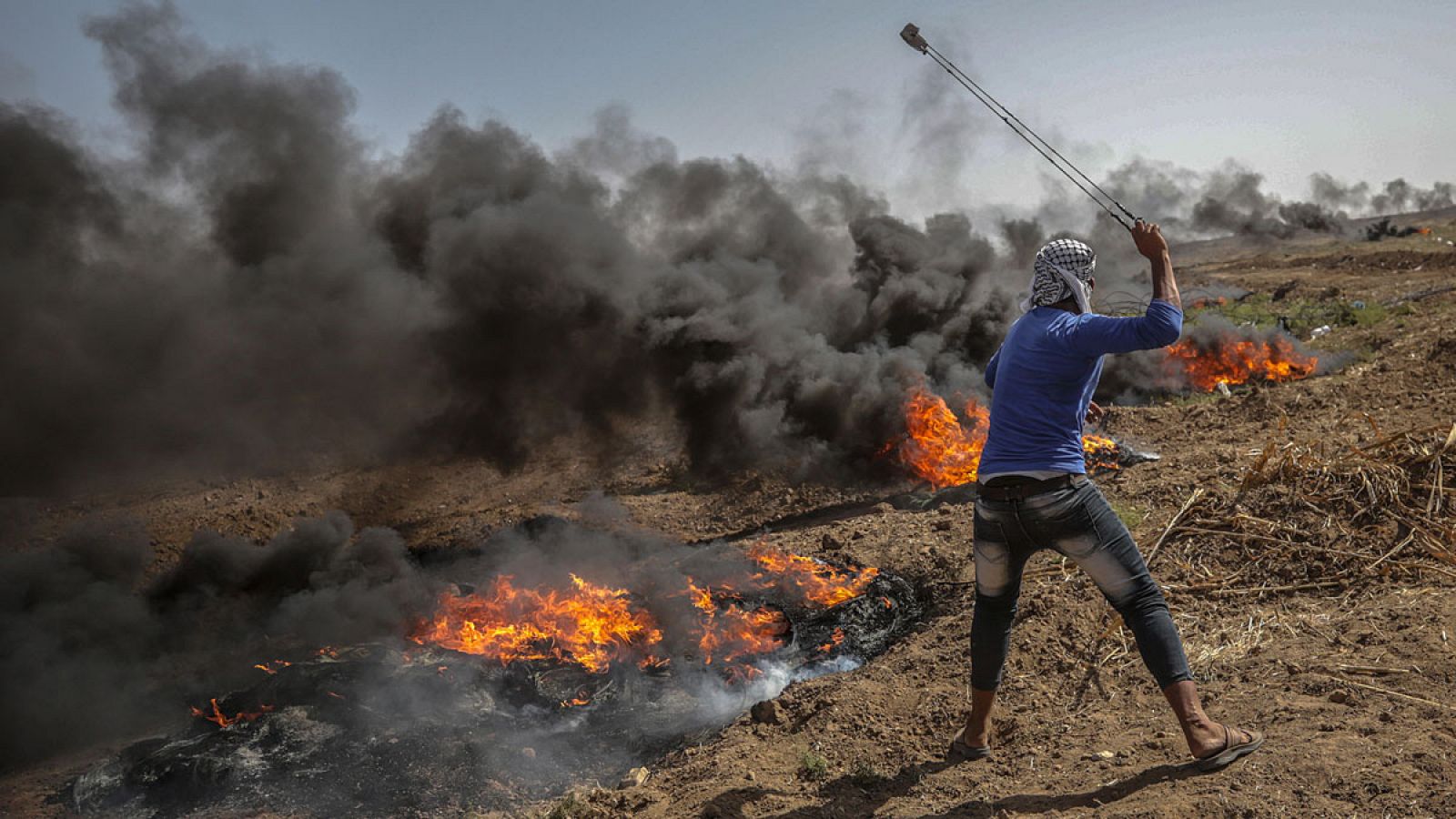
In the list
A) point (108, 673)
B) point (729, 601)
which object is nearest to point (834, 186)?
point (729, 601)

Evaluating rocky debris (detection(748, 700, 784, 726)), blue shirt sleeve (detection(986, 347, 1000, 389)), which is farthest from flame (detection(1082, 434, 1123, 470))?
blue shirt sleeve (detection(986, 347, 1000, 389))

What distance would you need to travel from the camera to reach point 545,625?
20.4 feet

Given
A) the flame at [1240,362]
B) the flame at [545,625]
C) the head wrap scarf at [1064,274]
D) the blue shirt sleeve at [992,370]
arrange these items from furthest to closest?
1. the flame at [1240,362]
2. the flame at [545,625]
3. the blue shirt sleeve at [992,370]
4. the head wrap scarf at [1064,274]

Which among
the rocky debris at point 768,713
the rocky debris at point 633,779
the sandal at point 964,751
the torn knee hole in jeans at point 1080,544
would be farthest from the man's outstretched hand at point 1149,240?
the rocky debris at point 633,779

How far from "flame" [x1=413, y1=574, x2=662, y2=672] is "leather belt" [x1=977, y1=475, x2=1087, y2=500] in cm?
332

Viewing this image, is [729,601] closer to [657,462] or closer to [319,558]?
[319,558]

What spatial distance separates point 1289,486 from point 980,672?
3.08 metres

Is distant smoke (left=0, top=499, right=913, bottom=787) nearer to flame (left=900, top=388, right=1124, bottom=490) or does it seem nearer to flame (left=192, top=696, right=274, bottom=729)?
flame (left=192, top=696, right=274, bottom=729)

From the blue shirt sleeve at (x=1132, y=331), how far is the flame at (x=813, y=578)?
3.70 meters

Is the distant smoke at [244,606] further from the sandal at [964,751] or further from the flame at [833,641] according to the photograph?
the sandal at [964,751]

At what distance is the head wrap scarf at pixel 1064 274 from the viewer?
3.44 meters

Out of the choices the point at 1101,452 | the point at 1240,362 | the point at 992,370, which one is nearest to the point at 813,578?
the point at 992,370

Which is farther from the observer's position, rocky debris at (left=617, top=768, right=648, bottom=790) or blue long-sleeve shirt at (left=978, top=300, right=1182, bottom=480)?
rocky debris at (left=617, top=768, right=648, bottom=790)

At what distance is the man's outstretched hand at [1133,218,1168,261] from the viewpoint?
330 cm
